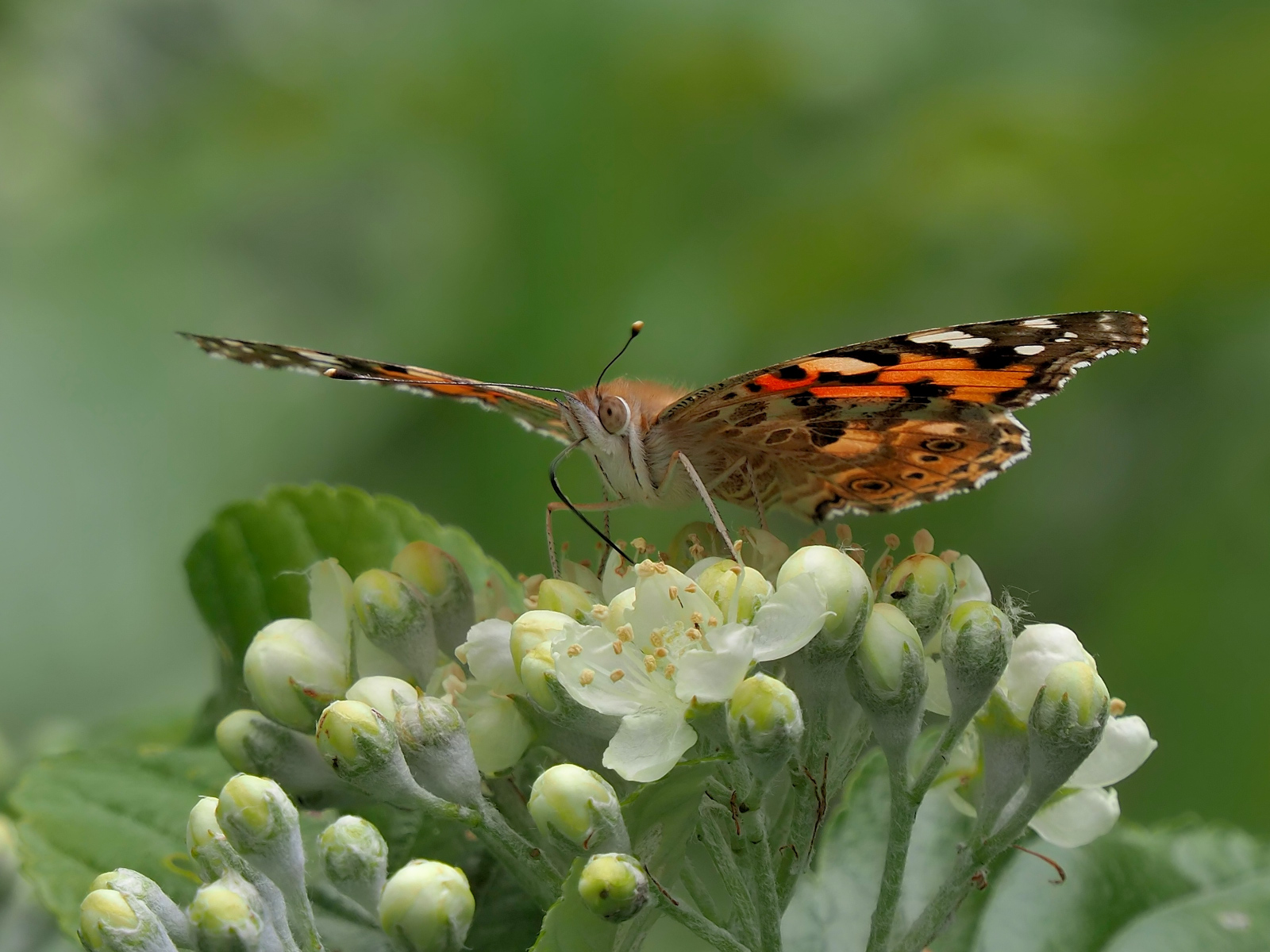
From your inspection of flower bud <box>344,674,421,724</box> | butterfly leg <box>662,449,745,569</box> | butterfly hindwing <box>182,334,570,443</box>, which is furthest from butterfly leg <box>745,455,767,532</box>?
flower bud <box>344,674,421,724</box>

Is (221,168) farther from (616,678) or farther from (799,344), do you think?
(616,678)

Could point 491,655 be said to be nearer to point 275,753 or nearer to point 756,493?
point 275,753

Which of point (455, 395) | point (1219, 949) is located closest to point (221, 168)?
point (455, 395)

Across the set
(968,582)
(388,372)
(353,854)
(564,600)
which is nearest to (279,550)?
(388,372)

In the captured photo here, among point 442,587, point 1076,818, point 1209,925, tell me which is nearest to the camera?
point 1076,818

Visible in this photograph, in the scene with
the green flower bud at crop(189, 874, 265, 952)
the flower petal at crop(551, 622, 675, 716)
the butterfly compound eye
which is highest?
the butterfly compound eye

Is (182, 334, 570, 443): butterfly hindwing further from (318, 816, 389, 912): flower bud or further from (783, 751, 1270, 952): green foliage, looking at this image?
(783, 751, 1270, 952): green foliage
